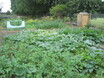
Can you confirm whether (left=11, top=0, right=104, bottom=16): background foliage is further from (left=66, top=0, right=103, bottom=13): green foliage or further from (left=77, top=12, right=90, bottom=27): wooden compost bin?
(left=77, top=12, right=90, bottom=27): wooden compost bin

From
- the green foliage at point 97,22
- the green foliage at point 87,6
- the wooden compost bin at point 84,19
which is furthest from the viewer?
the green foliage at point 87,6

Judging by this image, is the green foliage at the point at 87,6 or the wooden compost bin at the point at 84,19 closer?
the wooden compost bin at the point at 84,19

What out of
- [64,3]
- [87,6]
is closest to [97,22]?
[87,6]

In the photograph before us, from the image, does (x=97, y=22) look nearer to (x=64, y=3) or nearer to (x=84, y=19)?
(x=84, y=19)

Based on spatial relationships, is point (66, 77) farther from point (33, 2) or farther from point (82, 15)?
point (33, 2)

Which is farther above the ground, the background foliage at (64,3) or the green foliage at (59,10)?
the background foliage at (64,3)

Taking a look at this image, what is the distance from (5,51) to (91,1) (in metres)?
11.5

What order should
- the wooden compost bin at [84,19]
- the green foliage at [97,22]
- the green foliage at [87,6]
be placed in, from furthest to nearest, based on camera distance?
the green foliage at [87,6], the wooden compost bin at [84,19], the green foliage at [97,22]

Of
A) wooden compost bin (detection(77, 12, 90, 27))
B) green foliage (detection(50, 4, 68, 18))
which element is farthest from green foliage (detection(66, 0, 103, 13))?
wooden compost bin (detection(77, 12, 90, 27))

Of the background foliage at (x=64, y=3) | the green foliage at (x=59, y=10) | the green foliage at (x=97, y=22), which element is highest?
the background foliage at (x=64, y=3)

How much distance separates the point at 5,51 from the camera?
2881 millimetres

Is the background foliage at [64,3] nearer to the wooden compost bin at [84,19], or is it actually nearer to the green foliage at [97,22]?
the wooden compost bin at [84,19]

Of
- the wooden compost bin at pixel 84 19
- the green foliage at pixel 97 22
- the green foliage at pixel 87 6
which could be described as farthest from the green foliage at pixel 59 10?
the green foliage at pixel 97 22

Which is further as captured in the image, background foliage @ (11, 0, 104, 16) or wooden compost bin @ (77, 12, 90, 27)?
background foliage @ (11, 0, 104, 16)
